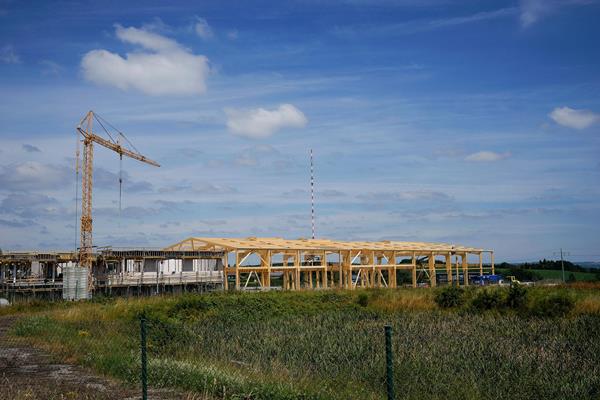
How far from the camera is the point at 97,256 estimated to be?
4578 cm

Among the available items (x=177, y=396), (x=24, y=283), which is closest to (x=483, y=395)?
(x=177, y=396)

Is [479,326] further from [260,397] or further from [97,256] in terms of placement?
[97,256]

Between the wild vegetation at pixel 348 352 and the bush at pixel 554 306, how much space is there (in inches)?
1.7

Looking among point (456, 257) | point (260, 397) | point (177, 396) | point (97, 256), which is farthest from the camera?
point (456, 257)

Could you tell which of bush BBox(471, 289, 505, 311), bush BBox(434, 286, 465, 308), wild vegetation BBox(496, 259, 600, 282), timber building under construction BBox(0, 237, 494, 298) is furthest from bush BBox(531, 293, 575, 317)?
wild vegetation BBox(496, 259, 600, 282)

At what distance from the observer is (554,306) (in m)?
27.0

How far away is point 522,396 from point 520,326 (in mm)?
11332

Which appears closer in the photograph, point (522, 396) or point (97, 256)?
point (522, 396)

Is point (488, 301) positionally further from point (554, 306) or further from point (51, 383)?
point (51, 383)

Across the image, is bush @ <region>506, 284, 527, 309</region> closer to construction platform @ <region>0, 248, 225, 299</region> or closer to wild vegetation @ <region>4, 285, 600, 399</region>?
wild vegetation @ <region>4, 285, 600, 399</region>

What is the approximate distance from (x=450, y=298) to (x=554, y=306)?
20.1 feet

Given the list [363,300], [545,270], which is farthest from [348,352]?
[545,270]

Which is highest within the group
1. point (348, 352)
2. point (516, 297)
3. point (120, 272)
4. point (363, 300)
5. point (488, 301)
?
point (120, 272)

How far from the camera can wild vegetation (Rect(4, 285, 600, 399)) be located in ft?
36.2
